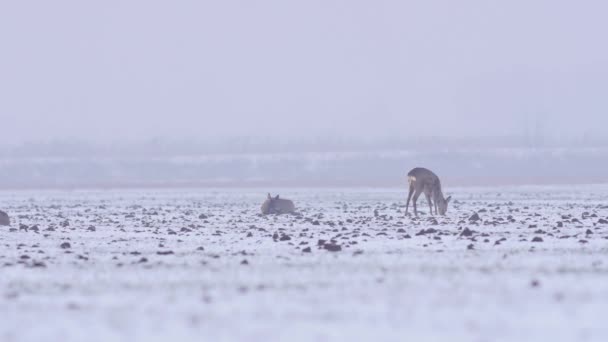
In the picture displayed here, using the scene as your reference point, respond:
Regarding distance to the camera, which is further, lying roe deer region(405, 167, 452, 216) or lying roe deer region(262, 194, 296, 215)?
lying roe deer region(262, 194, 296, 215)

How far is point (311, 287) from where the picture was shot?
15195mm

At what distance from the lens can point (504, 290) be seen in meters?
14.3

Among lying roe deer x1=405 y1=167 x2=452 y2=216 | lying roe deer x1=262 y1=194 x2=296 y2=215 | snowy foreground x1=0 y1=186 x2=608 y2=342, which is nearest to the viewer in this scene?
snowy foreground x1=0 y1=186 x2=608 y2=342

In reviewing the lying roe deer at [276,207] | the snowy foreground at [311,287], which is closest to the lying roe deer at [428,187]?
the lying roe deer at [276,207]

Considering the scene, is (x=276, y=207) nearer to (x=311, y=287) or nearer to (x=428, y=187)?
(x=428, y=187)

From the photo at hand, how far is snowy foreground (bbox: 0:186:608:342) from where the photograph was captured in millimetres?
11625

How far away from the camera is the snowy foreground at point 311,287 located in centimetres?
1162

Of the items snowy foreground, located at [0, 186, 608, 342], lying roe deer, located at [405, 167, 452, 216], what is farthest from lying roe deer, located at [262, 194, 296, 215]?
snowy foreground, located at [0, 186, 608, 342]

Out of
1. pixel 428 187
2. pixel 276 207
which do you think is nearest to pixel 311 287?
pixel 428 187

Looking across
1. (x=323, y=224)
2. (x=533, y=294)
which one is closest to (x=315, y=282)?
(x=533, y=294)

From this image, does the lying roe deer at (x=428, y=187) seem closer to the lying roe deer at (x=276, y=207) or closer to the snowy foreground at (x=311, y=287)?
the lying roe deer at (x=276, y=207)

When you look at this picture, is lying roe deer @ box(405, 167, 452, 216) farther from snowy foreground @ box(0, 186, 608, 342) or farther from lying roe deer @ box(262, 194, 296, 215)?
snowy foreground @ box(0, 186, 608, 342)

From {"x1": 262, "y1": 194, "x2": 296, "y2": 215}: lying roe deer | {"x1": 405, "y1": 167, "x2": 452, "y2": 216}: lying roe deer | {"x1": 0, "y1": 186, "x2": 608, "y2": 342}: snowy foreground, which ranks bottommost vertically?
{"x1": 0, "y1": 186, "x2": 608, "y2": 342}: snowy foreground

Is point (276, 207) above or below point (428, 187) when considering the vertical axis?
below
